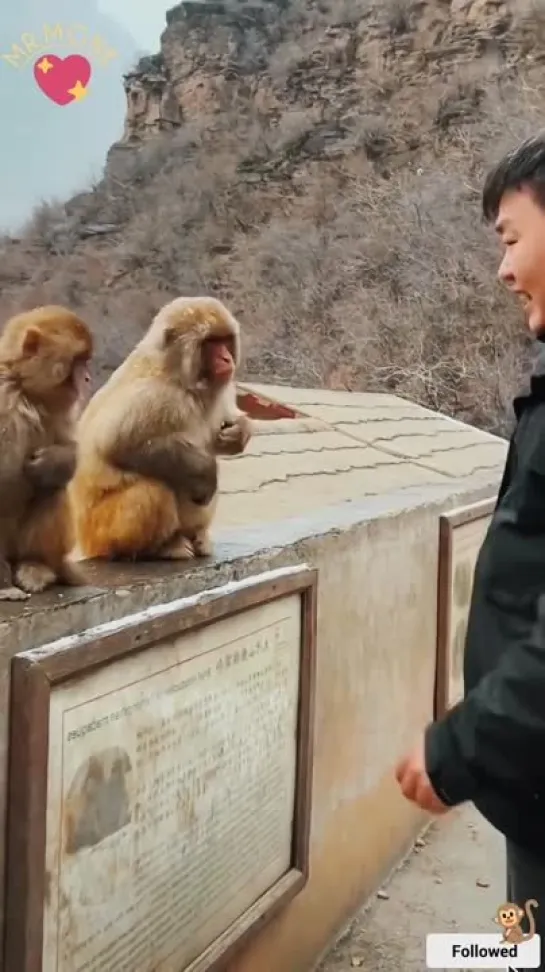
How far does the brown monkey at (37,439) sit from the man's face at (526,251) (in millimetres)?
629

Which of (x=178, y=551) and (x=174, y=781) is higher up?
(x=178, y=551)

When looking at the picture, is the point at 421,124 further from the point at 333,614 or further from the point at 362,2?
the point at 333,614

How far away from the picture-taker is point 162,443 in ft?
6.20

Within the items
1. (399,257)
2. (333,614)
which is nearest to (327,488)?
(333,614)

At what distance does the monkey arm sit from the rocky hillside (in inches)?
293

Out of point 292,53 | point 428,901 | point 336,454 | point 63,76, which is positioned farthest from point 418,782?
point 292,53

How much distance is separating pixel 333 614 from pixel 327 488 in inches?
34.3

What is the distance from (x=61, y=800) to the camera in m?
1.42

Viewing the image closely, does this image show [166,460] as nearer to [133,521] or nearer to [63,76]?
[133,521]

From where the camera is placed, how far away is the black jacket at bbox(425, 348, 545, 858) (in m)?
1.16

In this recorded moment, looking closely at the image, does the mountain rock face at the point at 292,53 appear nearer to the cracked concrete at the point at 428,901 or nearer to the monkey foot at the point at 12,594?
the cracked concrete at the point at 428,901

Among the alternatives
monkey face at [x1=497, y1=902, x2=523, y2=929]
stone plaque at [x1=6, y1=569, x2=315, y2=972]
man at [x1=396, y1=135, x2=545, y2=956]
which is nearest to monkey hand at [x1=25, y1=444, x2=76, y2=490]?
stone plaque at [x1=6, y1=569, x2=315, y2=972]

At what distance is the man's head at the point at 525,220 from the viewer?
1.34 meters

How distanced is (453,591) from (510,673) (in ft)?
8.03
